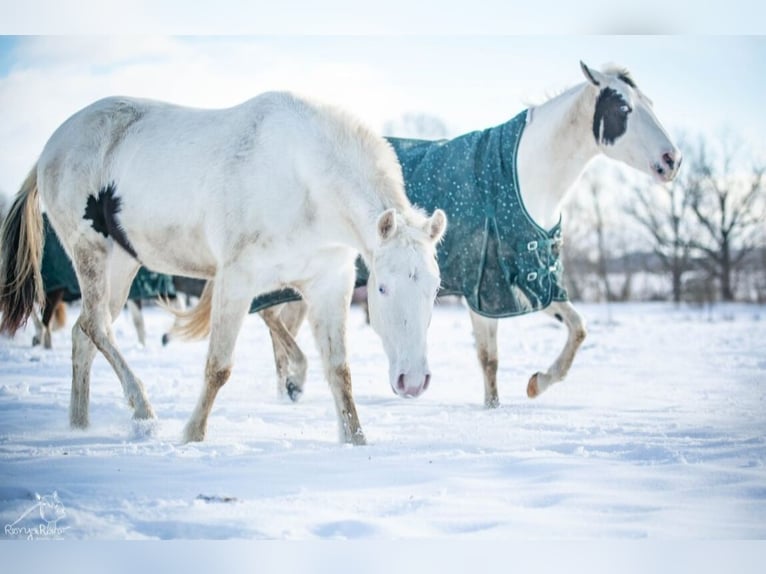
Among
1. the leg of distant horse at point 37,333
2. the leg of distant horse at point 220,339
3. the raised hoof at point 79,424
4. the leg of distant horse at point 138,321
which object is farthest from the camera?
the leg of distant horse at point 138,321

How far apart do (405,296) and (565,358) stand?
1548 millimetres

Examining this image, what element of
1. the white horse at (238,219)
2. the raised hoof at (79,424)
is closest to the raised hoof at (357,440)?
the white horse at (238,219)

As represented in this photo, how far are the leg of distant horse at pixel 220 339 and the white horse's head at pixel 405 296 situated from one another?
2.27 feet

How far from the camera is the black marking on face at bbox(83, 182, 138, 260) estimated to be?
361 cm

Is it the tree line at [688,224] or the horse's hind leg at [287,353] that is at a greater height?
the tree line at [688,224]

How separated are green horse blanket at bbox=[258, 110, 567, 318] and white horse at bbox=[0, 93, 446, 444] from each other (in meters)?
0.79

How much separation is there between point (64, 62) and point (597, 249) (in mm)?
3575

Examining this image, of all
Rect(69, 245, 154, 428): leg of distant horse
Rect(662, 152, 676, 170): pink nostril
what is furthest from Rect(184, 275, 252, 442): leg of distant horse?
Rect(662, 152, 676, 170): pink nostril

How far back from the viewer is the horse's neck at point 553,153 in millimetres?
4078

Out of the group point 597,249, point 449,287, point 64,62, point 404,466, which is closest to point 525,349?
point 597,249

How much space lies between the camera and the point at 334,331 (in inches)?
133

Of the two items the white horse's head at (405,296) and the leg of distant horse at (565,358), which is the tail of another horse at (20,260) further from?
the leg of distant horse at (565,358)

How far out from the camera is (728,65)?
3957 mm

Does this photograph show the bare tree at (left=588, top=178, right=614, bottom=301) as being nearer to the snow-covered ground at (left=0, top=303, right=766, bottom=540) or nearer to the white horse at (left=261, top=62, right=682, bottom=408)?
the white horse at (left=261, top=62, right=682, bottom=408)
